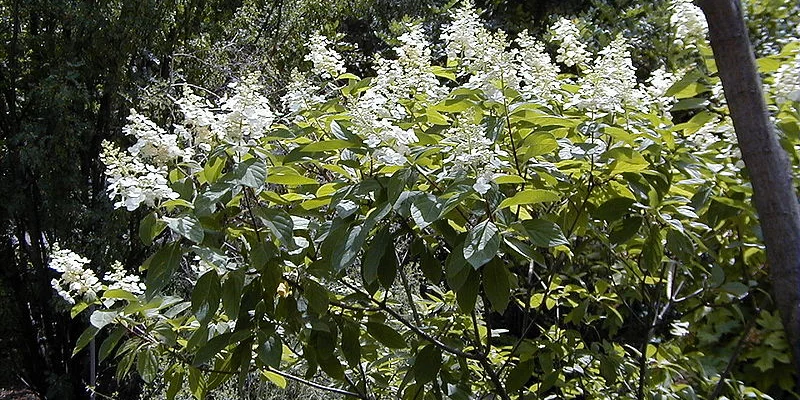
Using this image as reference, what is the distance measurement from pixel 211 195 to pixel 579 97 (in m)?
0.82

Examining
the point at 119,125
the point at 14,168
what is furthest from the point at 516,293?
the point at 14,168

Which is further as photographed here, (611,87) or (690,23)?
(690,23)

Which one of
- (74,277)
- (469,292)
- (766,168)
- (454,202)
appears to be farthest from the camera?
(74,277)

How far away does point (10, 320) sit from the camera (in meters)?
5.88

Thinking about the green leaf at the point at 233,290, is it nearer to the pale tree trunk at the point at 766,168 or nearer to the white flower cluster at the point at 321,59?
the white flower cluster at the point at 321,59

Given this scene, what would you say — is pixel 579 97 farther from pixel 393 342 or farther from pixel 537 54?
pixel 393 342

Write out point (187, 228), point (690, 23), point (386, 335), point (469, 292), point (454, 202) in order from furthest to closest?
point (386, 335) → point (690, 23) → point (469, 292) → point (187, 228) → point (454, 202)

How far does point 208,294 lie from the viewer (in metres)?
1.53

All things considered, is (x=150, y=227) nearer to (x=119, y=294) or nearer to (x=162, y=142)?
(x=162, y=142)

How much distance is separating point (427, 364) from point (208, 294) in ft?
1.77

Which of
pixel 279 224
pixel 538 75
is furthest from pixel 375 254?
pixel 538 75

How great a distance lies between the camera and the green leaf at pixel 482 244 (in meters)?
1.23

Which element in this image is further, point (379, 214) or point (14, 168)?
point (14, 168)

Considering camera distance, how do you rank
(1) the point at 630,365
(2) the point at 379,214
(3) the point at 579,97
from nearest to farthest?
(2) the point at 379,214 → (3) the point at 579,97 → (1) the point at 630,365
